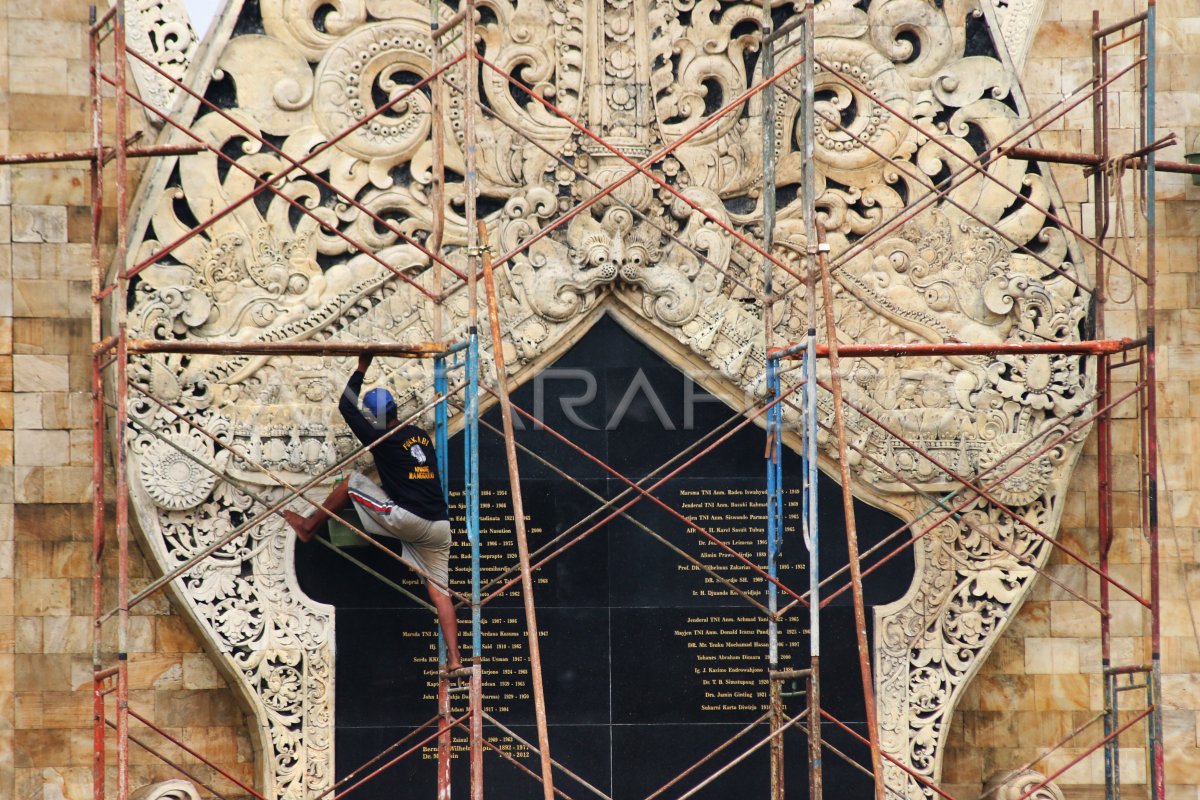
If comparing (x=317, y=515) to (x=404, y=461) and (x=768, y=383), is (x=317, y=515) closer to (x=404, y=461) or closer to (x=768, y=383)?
(x=404, y=461)

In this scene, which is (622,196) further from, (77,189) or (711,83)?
(77,189)

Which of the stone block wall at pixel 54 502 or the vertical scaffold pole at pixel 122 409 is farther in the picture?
the stone block wall at pixel 54 502

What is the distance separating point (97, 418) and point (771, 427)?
13.7ft

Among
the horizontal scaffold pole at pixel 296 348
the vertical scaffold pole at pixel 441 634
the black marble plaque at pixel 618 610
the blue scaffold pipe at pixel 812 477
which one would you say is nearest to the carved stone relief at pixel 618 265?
the black marble plaque at pixel 618 610

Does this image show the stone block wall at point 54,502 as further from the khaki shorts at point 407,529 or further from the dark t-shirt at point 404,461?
the dark t-shirt at point 404,461

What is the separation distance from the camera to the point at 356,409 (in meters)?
10.1

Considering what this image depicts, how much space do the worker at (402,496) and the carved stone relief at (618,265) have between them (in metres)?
0.47

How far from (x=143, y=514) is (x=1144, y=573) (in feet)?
21.9

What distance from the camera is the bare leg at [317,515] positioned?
10.4 metres

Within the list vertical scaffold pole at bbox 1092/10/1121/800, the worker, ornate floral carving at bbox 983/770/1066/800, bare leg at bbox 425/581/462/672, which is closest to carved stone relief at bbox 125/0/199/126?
the worker

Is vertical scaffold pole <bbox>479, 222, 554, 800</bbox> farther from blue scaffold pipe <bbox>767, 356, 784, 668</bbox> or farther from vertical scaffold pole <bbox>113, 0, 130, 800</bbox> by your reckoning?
vertical scaffold pole <bbox>113, 0, 130, 800</bbox>

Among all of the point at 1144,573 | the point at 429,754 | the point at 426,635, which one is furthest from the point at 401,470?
the point at 1144,573

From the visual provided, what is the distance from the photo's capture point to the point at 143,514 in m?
10.5

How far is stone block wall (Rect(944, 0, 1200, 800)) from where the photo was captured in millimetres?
11383
